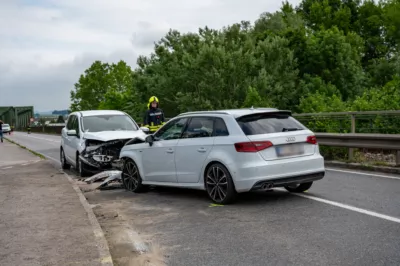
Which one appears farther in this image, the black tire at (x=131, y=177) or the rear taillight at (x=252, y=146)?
the black tire at (x=131, y=177)

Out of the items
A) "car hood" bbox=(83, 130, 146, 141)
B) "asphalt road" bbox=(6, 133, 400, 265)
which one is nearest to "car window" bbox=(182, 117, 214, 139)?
"asphalt road" bbox=(6, 133, 400, 265)

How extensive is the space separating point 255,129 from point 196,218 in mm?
1715

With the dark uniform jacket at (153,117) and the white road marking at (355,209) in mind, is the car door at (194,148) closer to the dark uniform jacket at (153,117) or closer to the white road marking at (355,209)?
the white road marking at (355,209)

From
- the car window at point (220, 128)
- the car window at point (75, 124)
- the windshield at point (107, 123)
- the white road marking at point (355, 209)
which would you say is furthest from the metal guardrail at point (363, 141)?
the car window at point (75, 124)

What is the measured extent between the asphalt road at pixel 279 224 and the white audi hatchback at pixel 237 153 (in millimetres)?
363

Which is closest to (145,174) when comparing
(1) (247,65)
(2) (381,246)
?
(2) (381,246)

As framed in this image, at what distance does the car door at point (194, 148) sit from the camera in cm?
836

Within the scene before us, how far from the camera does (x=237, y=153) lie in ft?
25.4

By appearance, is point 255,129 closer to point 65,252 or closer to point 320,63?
point 65,252

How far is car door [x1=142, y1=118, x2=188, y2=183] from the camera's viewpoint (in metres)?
9.09

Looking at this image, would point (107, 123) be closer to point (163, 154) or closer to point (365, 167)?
point (163, 154)

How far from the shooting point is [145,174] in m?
9.79

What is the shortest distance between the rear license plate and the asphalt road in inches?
29.7

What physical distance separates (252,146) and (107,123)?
7153mm
